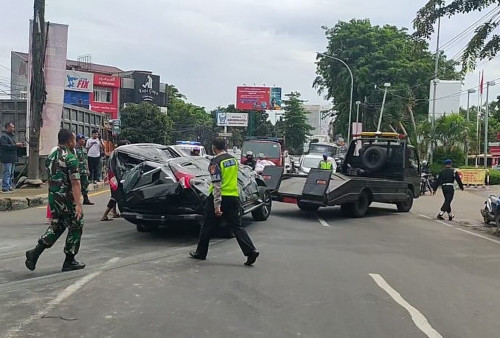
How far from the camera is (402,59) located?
47844 millimetres

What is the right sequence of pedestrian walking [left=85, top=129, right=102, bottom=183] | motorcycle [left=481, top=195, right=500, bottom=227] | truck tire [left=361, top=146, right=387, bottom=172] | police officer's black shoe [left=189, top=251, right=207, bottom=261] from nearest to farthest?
police officer's black shoe [left=189, top=251, right=207, bottom=261] < motorcycle [left=481, top=195, right=500, bottom=227] < truck tire [left=361, top=146, right=387, bottom=172] < pedestrian walking [left=85, top=129, right=102, bottom=183]

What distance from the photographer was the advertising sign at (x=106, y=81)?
66.2 metres

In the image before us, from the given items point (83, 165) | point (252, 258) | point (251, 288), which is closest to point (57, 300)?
point (251, 288)

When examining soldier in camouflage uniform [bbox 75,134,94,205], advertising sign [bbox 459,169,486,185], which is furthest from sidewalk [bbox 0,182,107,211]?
advertising sign [bbox 459,169,486,185]

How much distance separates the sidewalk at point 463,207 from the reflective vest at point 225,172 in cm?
868

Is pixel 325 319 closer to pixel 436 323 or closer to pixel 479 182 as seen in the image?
pixel 436 323

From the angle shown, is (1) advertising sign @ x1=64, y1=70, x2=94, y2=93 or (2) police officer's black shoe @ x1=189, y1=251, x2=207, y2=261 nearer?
(2) police officer's black shoe @ x1=189, y1=251, x2=207, y2=261

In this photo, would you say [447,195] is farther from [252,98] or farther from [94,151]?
[252,98]

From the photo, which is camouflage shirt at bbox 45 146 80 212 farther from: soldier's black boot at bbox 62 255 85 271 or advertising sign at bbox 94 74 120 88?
advertising sign at bbox 94 74 120 88

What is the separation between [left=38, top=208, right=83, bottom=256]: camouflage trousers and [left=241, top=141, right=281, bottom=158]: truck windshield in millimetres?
23574

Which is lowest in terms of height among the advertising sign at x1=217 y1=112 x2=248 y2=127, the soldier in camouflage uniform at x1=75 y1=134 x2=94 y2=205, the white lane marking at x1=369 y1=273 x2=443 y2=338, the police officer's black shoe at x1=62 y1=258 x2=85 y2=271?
the white lane marking at x1=369 y1=273 x2=443 y2=338

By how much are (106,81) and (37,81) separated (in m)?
52.9

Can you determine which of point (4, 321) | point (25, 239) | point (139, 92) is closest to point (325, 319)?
point (4, 321)

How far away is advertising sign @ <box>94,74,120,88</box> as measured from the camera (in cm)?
6617
